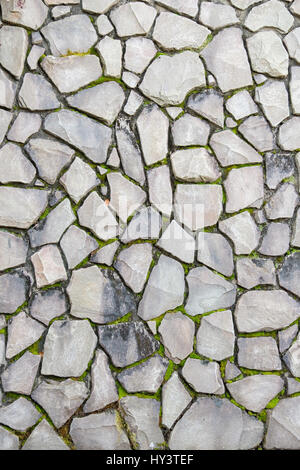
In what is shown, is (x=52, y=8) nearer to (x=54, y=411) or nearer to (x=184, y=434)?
(x=54, y=411)

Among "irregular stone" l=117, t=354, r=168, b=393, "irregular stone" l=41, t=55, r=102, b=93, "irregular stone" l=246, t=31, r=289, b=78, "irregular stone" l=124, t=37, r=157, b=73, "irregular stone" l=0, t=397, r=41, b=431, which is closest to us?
"irregular stone" l=0, t=397, r=41, b=431

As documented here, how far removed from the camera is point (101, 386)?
3018mm

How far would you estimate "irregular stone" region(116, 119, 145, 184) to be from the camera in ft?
10.4

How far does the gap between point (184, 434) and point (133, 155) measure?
1633 millimetres

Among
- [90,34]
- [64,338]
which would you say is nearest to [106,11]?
[90,34]

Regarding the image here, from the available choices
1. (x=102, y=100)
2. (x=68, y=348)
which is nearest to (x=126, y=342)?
(x=68, y=348)

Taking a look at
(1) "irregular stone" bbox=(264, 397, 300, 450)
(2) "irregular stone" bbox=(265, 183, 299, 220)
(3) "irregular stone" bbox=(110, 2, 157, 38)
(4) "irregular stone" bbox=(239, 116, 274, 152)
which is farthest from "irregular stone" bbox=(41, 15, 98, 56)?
(1) "irregular stone" bbox=(264, 397, 300, 450)

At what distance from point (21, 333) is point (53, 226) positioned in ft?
2.04

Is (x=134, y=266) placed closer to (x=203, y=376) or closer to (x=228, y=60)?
(x=203, y=376)

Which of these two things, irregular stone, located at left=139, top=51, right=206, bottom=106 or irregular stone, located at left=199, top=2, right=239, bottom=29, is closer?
irregular stone, located at left=139, top=51, right=206, bottom=106

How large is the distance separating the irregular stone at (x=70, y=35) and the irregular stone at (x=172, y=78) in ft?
1.33

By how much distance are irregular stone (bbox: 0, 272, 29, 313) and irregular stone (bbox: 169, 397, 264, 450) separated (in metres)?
1.13

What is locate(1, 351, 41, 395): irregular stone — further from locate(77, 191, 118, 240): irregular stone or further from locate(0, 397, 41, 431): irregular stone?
locate(77, 191, 118, 240): irregular stone

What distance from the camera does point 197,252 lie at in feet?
10.5
